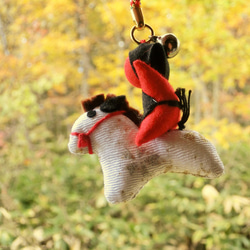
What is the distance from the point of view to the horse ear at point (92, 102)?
0.44m

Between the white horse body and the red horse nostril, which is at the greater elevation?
the red horse nostril

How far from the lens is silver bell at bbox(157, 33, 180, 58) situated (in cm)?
41

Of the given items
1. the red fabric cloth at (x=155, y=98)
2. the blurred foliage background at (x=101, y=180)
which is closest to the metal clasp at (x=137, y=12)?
the red fabric cloth at (x=155, y=98)

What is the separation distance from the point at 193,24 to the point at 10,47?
5.25 feet

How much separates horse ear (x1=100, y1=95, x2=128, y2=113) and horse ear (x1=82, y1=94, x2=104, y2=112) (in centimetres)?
2

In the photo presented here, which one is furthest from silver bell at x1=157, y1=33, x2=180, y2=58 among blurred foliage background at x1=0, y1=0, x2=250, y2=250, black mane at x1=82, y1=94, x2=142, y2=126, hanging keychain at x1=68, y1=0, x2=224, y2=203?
blurred foliage background at x1=0, y1=0, x2=250, y2=250

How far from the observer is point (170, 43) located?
41cm

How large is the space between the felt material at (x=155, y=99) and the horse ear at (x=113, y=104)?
6 cm

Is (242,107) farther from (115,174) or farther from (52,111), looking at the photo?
(52,111)

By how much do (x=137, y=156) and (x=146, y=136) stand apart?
0.05 meters

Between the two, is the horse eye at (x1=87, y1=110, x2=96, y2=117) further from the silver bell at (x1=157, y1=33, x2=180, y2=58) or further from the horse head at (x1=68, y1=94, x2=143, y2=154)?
the silver bell at (x1=157, y1=33, x2=180, y2=58)

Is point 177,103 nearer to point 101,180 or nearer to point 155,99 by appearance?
point 155,99

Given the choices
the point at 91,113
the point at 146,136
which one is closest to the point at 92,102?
the point at 91,113

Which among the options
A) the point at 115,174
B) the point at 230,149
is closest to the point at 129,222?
the point at 230,149
